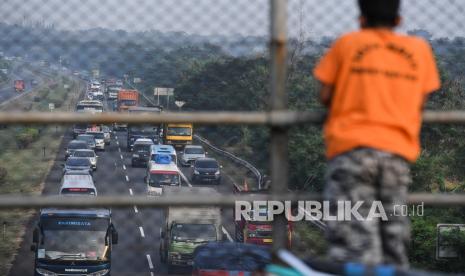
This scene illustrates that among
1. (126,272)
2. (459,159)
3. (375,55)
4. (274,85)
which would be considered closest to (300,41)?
(274,85)

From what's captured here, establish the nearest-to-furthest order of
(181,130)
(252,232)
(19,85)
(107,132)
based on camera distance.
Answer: (19,85) < (181,130) < (107,132) < (252,232)

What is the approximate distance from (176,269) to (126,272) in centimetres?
164

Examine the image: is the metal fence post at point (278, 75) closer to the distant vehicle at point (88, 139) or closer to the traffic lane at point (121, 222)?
the traffic lane at point (121, 222)

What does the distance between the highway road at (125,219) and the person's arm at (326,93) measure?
3.44m

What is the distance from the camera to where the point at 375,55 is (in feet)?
11.3

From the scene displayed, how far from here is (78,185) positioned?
A: 1130cm

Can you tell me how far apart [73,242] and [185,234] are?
8.17ft

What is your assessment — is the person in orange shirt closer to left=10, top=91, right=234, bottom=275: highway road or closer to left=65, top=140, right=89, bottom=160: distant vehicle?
→ left=10, top=91, right=234, bottom=275: highway road

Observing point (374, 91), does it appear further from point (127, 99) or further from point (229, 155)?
point (229, 155)

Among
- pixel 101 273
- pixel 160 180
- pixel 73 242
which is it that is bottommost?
pixel 101 273

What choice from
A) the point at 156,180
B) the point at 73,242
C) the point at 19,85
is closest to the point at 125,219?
the point at 156,180

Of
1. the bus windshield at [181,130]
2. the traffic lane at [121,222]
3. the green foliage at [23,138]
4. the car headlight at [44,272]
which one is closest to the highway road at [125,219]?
the traffic lane at [121,222]

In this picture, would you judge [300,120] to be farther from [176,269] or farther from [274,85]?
[176,269]

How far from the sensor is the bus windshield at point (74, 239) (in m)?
14.9
